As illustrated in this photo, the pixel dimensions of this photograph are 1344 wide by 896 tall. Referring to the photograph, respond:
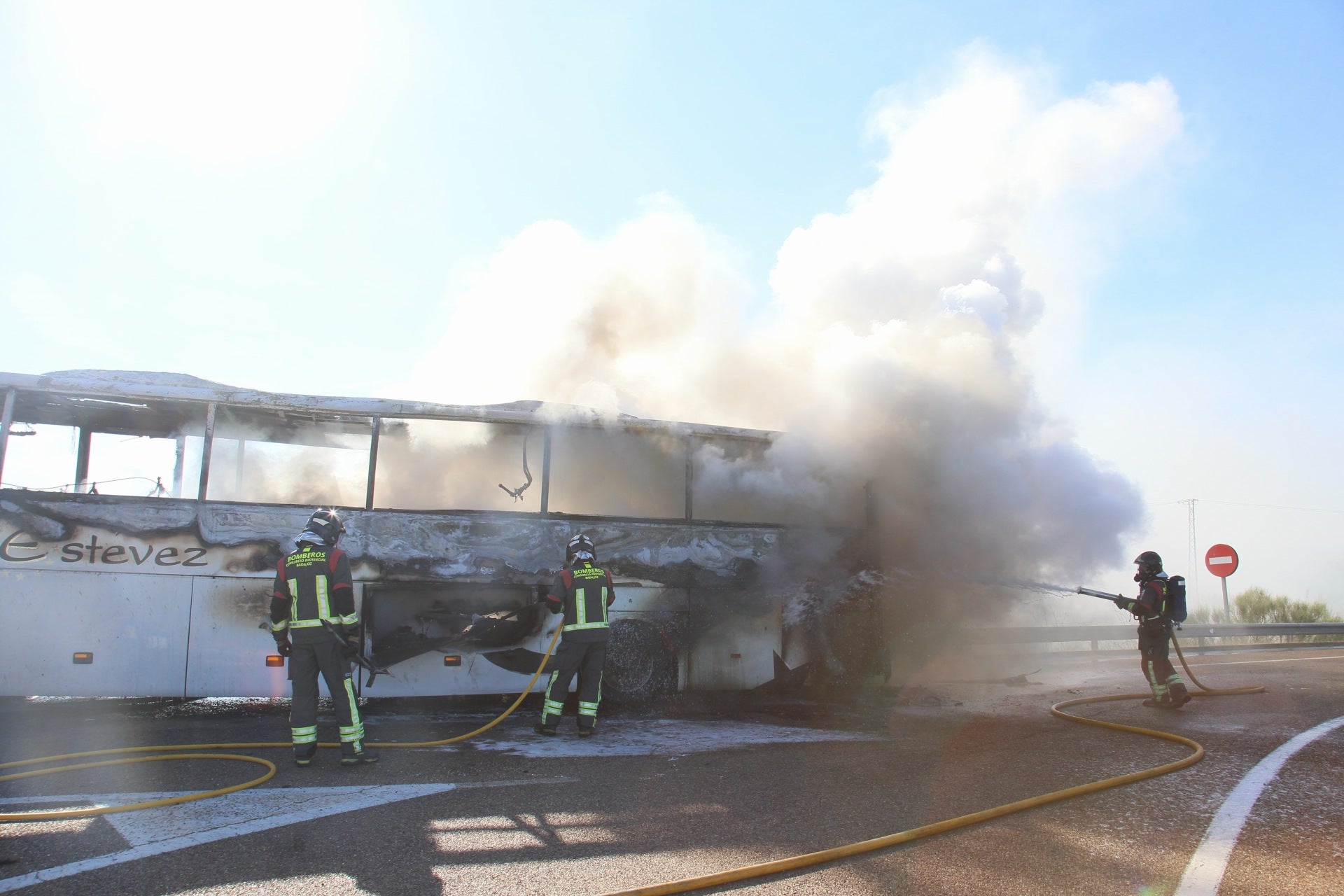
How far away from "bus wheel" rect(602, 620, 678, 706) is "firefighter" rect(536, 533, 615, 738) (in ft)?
2.67

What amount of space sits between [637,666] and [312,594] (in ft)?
10.4

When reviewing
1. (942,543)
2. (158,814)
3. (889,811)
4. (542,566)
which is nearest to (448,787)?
(158,814)

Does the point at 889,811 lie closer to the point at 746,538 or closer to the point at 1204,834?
the point at 1204,834

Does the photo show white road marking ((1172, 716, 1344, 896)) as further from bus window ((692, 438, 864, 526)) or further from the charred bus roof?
the charred bus roof

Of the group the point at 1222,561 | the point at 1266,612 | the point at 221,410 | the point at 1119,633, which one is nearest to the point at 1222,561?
the point at 1222,561

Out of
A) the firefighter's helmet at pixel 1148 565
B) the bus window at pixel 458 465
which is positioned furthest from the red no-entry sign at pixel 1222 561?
the bus window at pixel 458 465

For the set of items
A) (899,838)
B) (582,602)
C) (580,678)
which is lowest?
(899,838)

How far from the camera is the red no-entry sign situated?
14.9m

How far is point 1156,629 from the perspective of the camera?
25.0ft

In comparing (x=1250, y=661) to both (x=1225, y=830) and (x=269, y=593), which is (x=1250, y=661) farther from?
(x=269, y=593)

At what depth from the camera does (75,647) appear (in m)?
6.37

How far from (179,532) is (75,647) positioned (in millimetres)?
1156

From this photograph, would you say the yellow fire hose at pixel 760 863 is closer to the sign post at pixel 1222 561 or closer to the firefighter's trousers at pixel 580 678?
the firefighter's trousers at pixel 580 678

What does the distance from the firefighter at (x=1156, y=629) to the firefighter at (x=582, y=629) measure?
514 centimetres
